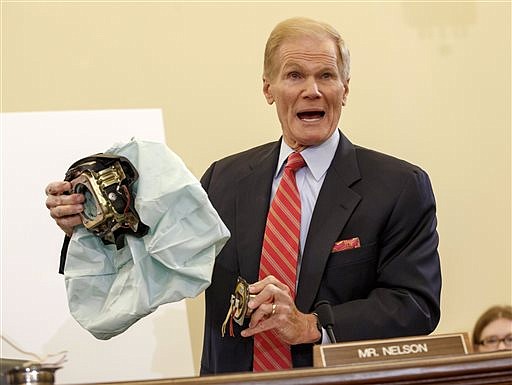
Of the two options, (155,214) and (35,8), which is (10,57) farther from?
(155,214)

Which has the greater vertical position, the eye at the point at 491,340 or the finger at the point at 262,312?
the finger at the point at 262,312

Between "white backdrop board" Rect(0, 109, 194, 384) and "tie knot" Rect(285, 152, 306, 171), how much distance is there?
60cm

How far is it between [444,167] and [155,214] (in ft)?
4.52

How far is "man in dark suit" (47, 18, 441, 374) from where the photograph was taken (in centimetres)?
196

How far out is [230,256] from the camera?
83.0 inches

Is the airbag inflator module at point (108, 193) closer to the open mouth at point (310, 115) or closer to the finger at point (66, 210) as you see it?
the finger at point (66, 210)

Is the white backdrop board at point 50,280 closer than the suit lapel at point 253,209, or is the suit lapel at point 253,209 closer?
the suit lapel at point 253,209

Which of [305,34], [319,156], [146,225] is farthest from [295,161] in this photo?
[146,225]

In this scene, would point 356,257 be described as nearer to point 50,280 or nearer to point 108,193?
point 108,193

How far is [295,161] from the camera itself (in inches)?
84.6

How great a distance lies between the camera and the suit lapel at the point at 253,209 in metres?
2.08

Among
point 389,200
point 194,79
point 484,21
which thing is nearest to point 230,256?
point 389,200

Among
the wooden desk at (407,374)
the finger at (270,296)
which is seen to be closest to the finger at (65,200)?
the finger at (270,296)

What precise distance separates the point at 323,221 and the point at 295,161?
156 millimetres
